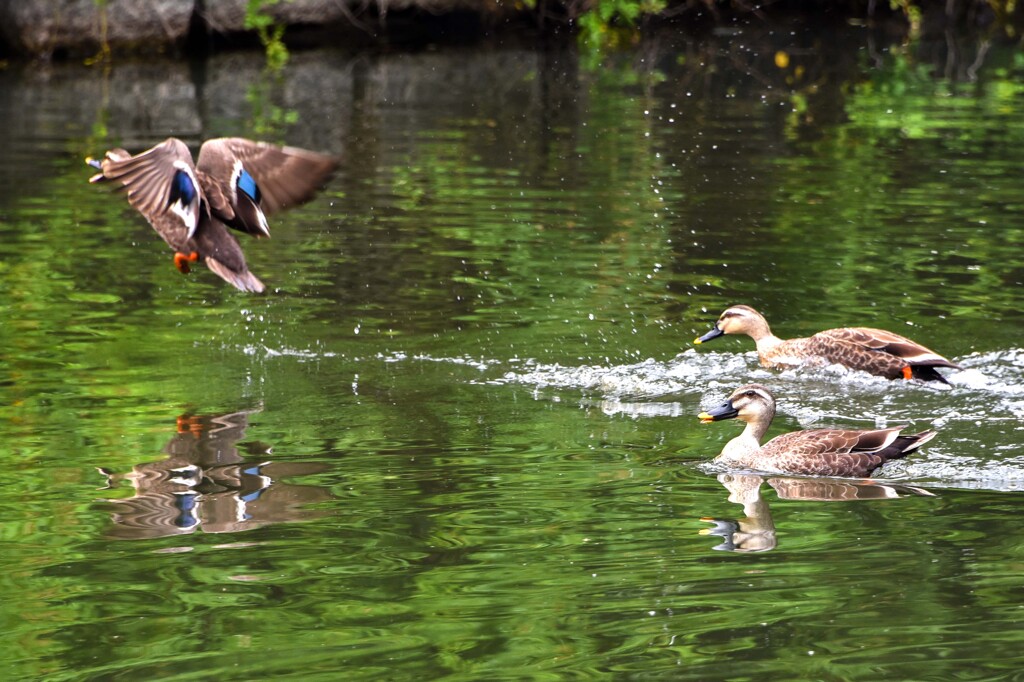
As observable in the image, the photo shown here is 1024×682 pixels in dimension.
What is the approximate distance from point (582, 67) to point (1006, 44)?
7.47m

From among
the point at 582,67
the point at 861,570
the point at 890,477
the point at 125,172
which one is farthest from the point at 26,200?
the point at 582,67

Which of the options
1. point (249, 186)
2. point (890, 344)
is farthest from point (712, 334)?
point (249, 186)

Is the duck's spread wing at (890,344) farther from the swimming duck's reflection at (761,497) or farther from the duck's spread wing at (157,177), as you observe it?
the duck's spread wing at (157,177)

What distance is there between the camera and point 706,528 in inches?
271

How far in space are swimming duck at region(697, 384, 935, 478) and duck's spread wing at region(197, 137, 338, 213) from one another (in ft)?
8.49

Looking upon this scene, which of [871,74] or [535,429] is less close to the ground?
[871,74]

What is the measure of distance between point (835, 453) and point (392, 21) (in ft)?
79.4

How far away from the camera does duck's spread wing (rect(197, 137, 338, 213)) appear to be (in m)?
9.05

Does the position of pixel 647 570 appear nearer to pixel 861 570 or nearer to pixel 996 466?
pixel 861 570

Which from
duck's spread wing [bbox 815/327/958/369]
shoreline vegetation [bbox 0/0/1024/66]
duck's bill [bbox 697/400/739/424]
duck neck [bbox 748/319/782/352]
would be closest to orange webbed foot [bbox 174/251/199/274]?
duck's bill [bbox 697/400/739/424]

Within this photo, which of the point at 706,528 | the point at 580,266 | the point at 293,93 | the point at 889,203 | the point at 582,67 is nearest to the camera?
the point at 706,528

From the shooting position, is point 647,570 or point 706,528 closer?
point 647,570

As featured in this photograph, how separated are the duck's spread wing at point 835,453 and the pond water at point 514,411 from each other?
0.41 feet

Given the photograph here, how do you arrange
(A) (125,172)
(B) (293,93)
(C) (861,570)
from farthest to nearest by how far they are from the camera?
(B) (293,93), (A) (125,172), (C) (861,570)
